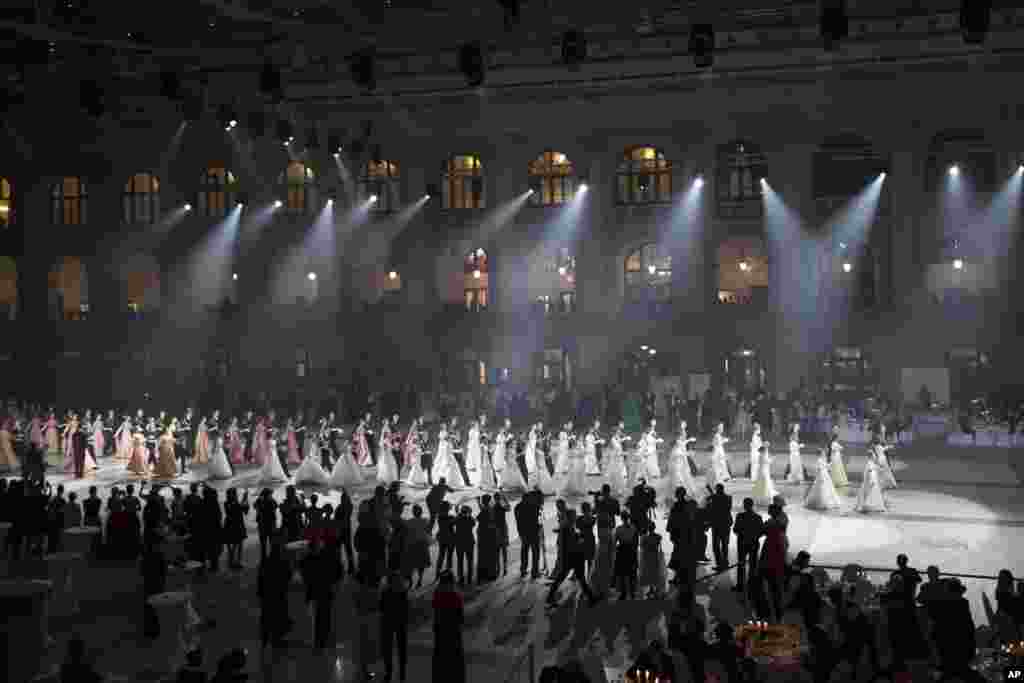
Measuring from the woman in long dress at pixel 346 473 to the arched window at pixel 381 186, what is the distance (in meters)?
19.0

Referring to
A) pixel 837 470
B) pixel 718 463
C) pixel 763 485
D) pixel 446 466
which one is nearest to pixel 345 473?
pixel 446 466

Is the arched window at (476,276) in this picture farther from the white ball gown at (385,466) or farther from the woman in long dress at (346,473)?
the woman in long dress at (346,473)

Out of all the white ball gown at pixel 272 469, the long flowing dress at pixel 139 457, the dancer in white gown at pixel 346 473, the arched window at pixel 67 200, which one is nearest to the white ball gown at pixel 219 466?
the white ball gown at pixel 272 469

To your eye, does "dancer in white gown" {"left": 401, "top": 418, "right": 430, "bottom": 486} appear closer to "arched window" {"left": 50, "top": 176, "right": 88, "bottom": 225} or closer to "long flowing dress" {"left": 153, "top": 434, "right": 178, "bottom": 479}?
"long flowing dress" {"left": 153, "top": 434, "right": 178, "bottom": 479}

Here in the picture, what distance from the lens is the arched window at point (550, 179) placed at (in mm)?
38750

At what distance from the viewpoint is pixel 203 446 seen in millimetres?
27344

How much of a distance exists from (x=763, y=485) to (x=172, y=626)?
12.6 meters

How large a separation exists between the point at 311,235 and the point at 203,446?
16040 mm

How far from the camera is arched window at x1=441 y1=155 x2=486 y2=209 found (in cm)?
3997

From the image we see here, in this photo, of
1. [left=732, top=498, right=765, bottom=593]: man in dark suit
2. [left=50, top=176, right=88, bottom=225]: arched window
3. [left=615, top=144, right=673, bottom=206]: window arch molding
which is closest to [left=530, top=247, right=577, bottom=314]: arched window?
[left=615, top=144, right=673, bottom=206]: window arch molding

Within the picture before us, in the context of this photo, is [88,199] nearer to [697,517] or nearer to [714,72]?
[714,72]

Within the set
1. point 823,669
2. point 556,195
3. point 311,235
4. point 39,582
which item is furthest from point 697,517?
point 311,235

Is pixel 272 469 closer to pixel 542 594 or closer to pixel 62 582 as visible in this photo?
pixel 62 582

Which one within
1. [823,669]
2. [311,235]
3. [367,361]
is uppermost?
[311,235]
